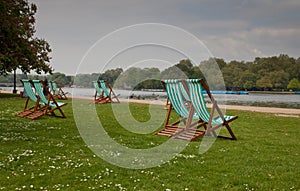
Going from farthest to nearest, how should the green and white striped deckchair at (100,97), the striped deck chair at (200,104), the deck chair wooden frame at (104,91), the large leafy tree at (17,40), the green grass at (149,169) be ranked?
the green and white striped deckchair at (100,97), the deck chair wooden frame at (104,91), the large leafy tree at (17,40), the striped deck chair at (200,104), the green grass at (149,169)

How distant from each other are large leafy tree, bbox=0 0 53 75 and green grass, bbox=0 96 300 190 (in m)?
1.80

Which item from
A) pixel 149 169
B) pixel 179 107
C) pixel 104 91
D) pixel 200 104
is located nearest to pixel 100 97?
pixel 104 91

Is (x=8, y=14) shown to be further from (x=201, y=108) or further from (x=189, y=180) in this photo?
(x=189, y=180)

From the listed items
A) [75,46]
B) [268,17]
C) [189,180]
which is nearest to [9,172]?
[189,180]

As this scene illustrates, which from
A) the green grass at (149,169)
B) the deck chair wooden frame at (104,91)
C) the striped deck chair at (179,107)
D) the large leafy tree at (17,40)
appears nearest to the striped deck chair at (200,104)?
the striped deck chair at (179,107)

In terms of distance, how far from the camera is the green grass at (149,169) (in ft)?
13.5

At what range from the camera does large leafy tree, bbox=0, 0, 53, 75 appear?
7662mm

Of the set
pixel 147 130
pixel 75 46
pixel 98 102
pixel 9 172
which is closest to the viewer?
pixel 9 172

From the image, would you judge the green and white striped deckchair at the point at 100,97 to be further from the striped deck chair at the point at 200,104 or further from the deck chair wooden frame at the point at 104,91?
the striped deck chair at the point at 200,104

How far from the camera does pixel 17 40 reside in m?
8.17

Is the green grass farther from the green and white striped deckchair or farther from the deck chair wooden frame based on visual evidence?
the green and white striped deckchair

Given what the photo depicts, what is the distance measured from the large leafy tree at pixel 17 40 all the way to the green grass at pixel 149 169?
180 cm

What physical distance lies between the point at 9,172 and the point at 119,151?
205cm

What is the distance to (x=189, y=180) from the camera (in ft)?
14.1
